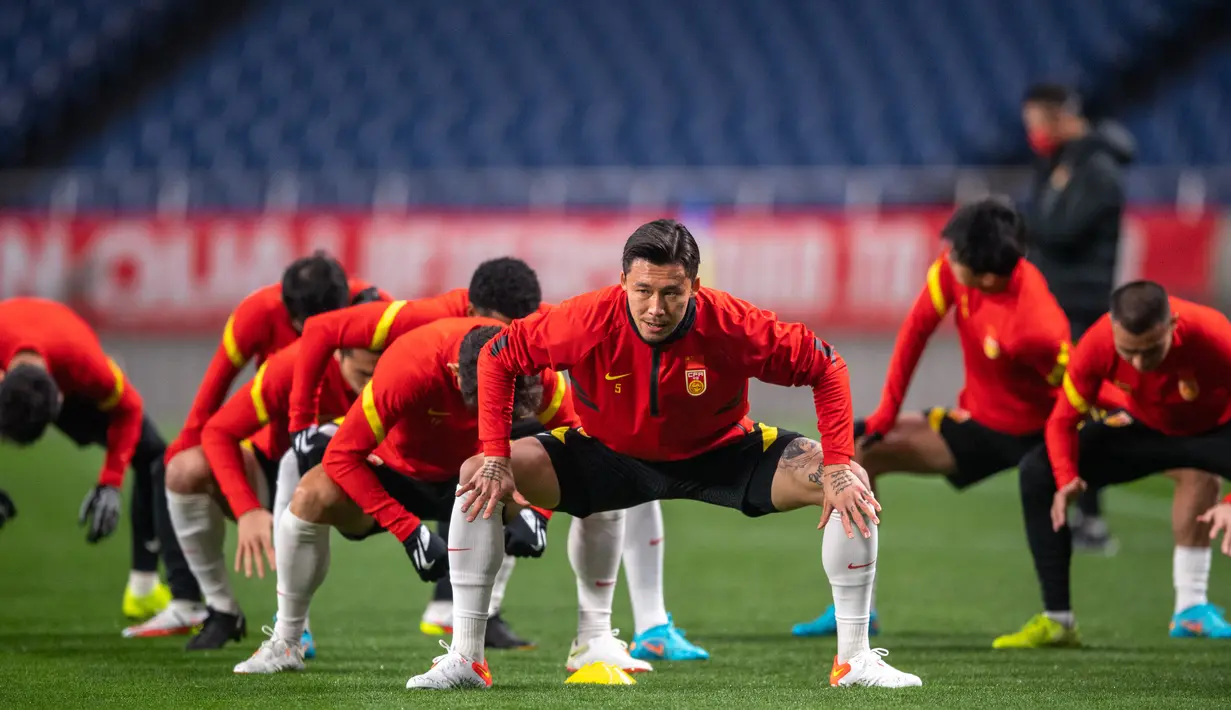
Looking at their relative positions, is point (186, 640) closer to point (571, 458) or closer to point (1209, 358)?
point (571, 458)

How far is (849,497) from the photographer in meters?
4.48

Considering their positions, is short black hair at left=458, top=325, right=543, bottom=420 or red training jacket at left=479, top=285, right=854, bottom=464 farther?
short black hair at left=458, top=325, right=543, bottom=420

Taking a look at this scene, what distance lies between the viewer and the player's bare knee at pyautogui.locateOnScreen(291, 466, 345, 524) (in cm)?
504

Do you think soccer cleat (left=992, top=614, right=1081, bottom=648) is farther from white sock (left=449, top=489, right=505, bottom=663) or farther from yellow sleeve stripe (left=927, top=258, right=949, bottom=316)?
white sock (left=449, top=489, right=505, bottom=663)

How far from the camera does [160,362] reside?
1603 centimetres

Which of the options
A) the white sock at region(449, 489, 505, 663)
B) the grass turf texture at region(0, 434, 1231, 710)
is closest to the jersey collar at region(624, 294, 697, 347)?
the white sock at region(449, 489, 505, 663)

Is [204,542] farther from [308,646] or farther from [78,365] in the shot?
[78,365]

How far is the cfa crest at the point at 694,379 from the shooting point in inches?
184

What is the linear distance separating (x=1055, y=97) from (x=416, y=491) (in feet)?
16.3

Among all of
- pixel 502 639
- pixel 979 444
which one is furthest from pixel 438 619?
pixel 979 444

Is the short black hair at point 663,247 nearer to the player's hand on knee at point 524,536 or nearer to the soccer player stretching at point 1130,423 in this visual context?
the player's hand on knee at point 524,536

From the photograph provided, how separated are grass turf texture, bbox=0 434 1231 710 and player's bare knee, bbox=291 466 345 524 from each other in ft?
1.76

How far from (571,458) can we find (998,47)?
1455cm

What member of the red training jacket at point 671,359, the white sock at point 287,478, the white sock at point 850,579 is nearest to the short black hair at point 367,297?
the white sock at point 287,478
